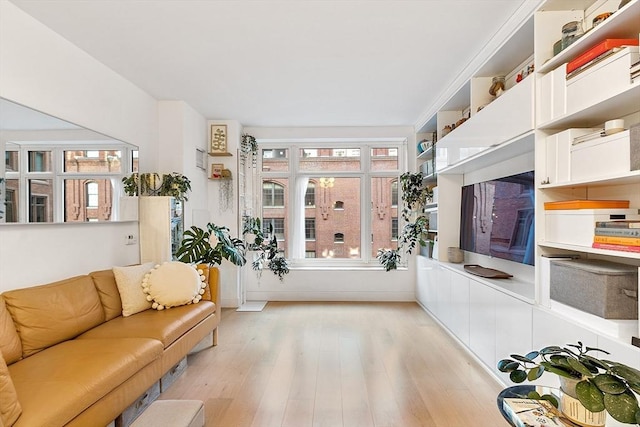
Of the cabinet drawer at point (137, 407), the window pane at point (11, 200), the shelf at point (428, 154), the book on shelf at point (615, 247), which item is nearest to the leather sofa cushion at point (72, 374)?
the cabinet drawer at point (137, 407)

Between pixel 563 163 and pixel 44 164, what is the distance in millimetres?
3420

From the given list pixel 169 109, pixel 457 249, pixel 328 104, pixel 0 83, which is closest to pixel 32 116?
pixel 0 83

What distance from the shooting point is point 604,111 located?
1.82 metres

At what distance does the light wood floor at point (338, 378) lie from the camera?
2.23 m

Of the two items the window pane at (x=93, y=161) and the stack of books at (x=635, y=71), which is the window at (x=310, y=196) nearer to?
the window pane at (x=93, y=161)

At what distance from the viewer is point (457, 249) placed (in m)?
4.00

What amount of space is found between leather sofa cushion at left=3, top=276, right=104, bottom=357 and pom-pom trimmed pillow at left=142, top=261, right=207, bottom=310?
1.27 feet

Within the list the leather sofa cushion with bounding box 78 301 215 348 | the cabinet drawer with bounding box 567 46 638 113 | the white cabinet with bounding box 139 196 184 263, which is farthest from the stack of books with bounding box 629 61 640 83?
the white cabinet with bounding box 139 196 184 263

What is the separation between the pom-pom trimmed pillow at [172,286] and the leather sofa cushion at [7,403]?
1.49 metres

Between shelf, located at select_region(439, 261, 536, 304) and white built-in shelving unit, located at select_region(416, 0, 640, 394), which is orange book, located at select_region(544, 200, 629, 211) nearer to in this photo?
white built-in shelving unit, located at select_region(416, 0, 640, 394)

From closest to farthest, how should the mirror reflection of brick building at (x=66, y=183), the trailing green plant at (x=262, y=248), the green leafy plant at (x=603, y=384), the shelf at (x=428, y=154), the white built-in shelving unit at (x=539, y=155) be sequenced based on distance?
the green leafy plant at (x=603, y=384)
the white built-in shelving unit at (x=539, y=155)
the mirror reflection of brick building at (x=66, y=183)
the shelf at (x=428, y=154)
the trailing green plant at (x=262, y=248)

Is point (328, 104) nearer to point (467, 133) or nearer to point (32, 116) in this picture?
point (467, 133)

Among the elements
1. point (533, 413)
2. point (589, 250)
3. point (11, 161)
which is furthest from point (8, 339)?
point (589, 250)

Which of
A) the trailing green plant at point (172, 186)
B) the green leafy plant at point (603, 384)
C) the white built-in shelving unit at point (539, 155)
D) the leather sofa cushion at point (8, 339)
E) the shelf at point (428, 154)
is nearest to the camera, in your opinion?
the green leafy plant at point (603, 384)
